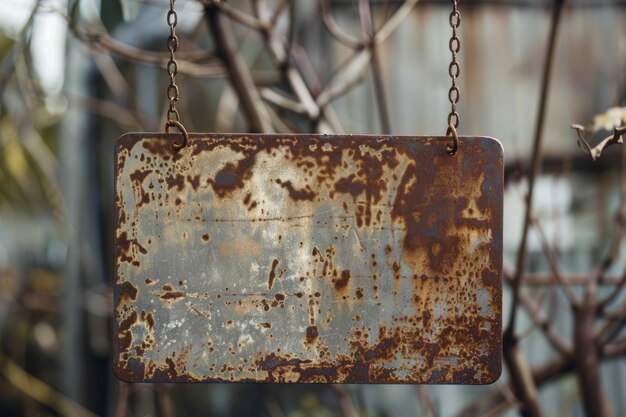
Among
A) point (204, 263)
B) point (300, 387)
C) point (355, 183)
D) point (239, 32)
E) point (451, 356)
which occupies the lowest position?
point (300, 387)

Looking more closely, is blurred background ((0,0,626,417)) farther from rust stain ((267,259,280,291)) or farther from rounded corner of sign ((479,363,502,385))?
rust stain ((267,259,280,291))

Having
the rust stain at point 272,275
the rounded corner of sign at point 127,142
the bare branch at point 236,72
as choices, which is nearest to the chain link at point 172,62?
the rounded corner of sign at point 127,142

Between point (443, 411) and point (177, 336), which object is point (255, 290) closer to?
point (177, 336)

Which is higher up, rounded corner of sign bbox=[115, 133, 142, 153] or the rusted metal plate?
rounded corner of sign bbox=[115, 133, 142, 153]

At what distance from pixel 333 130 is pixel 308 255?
3.37ft

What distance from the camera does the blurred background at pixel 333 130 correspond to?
6.33 feet

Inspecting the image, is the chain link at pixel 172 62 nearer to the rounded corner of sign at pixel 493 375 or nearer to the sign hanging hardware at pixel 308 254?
the sign hanging hardware at pixel 308 254

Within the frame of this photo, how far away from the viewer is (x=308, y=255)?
996mm

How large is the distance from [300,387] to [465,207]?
80.1 inches

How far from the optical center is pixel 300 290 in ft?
3.25

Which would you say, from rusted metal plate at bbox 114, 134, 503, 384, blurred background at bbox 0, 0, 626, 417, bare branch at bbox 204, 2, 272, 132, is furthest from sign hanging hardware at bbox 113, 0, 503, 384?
bare branch at bbox 204, 2, 272, 132

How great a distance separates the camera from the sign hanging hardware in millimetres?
987

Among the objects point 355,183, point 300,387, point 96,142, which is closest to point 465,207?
point 355,183

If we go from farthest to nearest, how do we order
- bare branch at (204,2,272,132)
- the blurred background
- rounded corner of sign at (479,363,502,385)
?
1. the blurred background
2. bare branch at (204,2,272,132)
3. rounded corner of sign at (479,363,502,385)
